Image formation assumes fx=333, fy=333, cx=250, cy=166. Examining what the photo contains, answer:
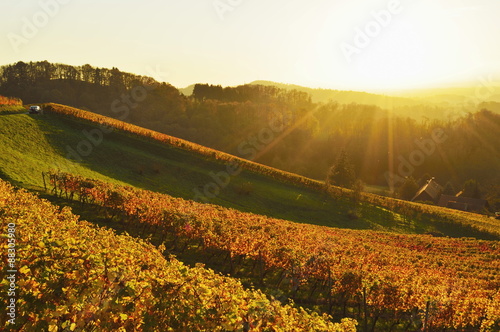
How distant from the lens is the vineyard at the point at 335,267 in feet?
57.7

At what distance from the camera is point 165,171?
179 feet

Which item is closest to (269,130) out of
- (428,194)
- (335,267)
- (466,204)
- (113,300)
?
(428,194)

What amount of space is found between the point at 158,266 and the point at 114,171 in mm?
39925

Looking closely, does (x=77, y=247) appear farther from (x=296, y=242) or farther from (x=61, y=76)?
(x=61, y=76)

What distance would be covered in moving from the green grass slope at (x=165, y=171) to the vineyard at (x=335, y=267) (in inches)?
482

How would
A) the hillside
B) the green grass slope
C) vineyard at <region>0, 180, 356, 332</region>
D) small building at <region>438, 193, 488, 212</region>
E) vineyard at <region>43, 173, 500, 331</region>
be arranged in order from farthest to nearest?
the hillside
small building at <region>438, 193, 488, 212</region>
the green grass slope
vineyard at <region>43, 173, 500, 331</region>
vineyard at <region>0, 180, 356, 332</region>

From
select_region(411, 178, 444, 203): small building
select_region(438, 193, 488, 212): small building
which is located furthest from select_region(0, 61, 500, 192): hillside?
select_region(438, 193, 488, 212): small building

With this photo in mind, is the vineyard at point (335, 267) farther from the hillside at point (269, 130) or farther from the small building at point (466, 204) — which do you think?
the hillside at point (269, 130)

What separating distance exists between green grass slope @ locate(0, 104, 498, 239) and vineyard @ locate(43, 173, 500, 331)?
482 inches

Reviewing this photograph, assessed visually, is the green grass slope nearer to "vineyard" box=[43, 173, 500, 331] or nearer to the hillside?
"vineyard" box=[43, 173, 500, 331]

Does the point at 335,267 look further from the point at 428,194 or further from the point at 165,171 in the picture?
the point at 428,194

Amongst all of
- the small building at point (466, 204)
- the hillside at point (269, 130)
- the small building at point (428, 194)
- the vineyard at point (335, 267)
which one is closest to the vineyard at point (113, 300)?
the vineyard at point (335, 267)

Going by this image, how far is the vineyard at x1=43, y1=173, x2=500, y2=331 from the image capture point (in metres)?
17.6

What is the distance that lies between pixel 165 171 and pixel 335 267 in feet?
126
